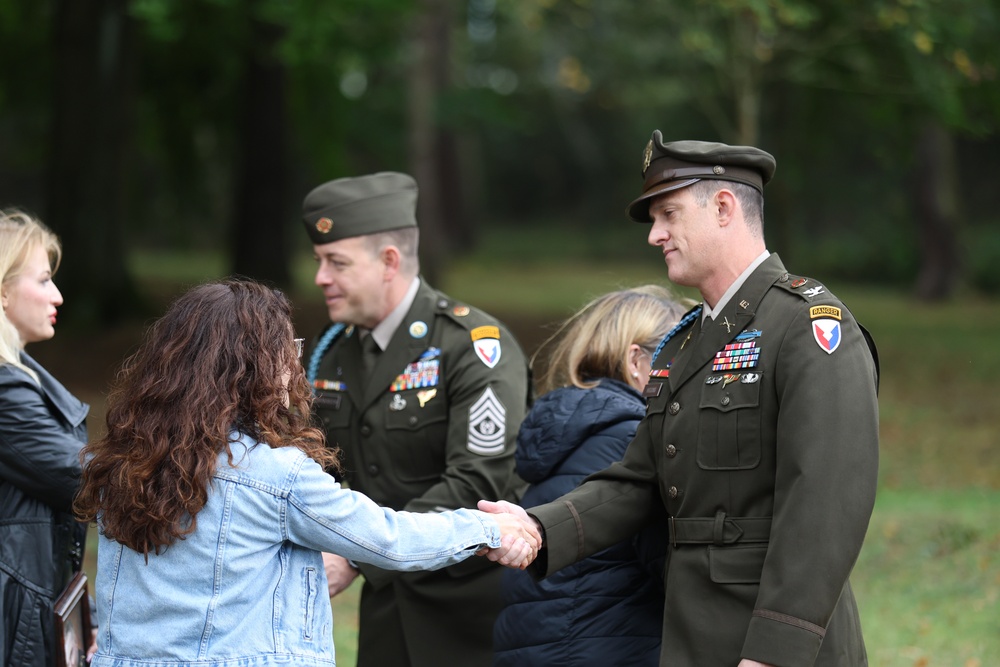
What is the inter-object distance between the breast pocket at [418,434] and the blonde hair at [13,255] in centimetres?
127

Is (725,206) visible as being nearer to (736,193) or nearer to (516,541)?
(736,193)

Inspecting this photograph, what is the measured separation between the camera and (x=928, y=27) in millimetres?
12016

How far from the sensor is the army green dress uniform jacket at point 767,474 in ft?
9.40

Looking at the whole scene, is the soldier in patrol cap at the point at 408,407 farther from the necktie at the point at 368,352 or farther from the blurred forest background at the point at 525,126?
the blurred forest background at the point at 525,126

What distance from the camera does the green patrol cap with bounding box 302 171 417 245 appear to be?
184 inches

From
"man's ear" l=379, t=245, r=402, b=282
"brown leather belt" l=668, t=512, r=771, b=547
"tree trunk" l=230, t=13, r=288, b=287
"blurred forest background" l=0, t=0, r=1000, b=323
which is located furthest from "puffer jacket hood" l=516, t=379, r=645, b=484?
"tree trunk" l=230, t=13, r=288, b=287

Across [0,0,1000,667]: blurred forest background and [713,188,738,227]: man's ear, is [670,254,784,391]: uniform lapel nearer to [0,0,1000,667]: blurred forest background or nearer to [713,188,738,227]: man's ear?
[713,188,738,227]: man's ear

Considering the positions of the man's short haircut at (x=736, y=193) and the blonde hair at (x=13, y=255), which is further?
the blonde hair at (x=13, y=255)

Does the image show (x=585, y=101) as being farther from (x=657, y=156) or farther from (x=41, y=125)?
(x=657, y=156)

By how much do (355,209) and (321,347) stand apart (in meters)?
0.60

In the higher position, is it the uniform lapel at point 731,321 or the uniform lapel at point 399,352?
the uniform lapel at point 731,321

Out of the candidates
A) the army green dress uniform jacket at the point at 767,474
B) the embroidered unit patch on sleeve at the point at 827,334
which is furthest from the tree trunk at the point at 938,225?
the embroidered unit patch on sleeve at the point at 827,334

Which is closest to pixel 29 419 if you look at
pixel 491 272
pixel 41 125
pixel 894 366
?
pixel 894 366

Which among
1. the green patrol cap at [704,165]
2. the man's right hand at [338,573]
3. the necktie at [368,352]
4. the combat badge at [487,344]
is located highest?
the green patrol cap at [704,165]
